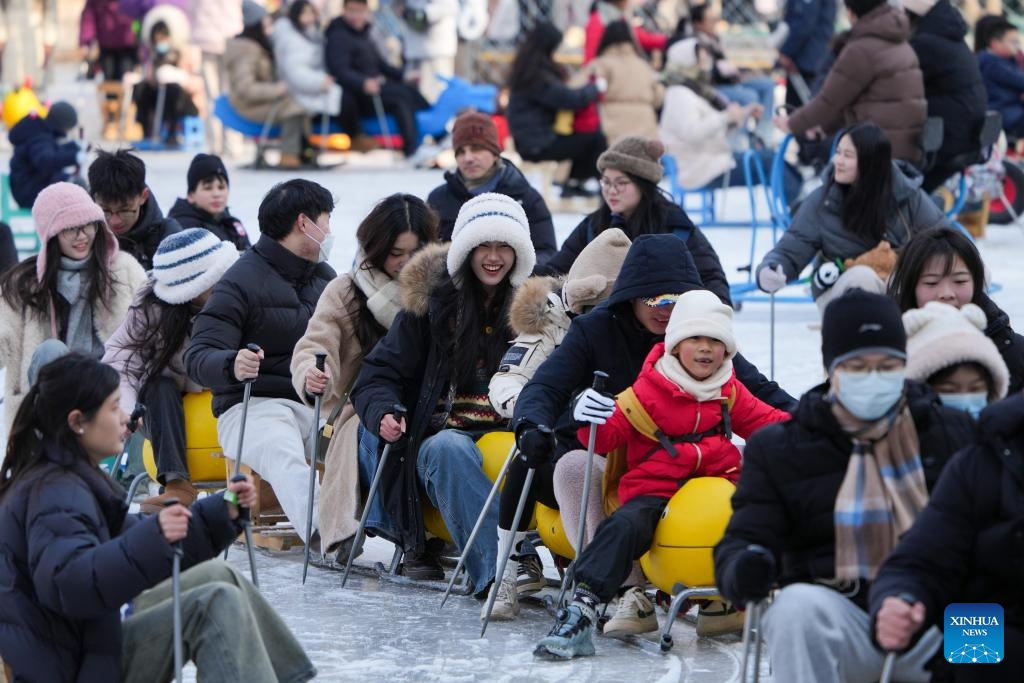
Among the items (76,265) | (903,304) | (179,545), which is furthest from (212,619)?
(76,265)

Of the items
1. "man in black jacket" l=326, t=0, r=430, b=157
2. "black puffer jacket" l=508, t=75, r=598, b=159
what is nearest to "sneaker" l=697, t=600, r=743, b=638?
"black puffer jacket" l=508, t=75, r=598, b=159

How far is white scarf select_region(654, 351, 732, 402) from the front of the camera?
5.10 meters

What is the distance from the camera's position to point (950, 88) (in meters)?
11.0

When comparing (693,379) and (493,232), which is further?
(493,232)

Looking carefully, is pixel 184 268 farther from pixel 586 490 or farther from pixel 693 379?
pixel 693 379

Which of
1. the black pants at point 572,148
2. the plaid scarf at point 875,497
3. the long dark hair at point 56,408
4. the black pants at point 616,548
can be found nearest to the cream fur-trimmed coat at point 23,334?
the black pants at point 616,548

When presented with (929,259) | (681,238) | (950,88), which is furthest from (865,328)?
(950,88)

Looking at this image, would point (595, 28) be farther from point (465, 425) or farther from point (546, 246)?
point (465, 425)

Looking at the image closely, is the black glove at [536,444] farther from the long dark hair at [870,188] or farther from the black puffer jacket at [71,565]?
the long dark hair at [870,188]

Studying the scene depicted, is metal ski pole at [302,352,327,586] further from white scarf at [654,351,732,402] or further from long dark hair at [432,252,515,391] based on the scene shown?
white scarf at [654,351,732,402]

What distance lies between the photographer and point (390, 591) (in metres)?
6.10

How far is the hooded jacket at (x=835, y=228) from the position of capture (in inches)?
314

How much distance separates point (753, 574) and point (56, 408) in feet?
5.07

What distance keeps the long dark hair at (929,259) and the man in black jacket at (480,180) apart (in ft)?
8.80
